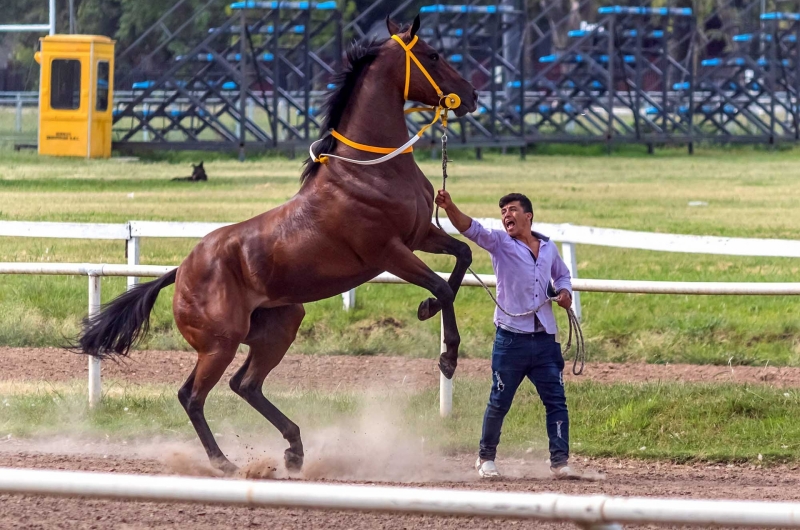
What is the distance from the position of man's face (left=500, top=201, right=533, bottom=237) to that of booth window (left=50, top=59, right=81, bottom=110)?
62.7ft

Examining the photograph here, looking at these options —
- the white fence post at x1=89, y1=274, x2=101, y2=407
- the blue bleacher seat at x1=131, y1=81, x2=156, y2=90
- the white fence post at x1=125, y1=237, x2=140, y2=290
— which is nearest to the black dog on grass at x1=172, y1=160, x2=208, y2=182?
the blue bleacher seat at x1=131, y1=81, x2=156, y2=90

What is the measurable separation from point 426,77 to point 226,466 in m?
2.17

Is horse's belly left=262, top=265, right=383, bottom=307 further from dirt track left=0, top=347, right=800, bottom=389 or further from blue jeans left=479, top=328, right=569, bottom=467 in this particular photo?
dirt track left=0, top=347, right=800, bottom=389

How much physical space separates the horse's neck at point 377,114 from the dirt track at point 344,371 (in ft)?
8.31

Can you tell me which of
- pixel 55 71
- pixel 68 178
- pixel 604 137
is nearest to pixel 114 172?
pixel 68 178

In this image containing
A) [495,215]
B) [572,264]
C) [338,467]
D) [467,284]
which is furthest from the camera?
[495,215]

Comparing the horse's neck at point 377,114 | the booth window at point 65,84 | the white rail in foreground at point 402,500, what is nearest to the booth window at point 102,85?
the booth window at point 65,84

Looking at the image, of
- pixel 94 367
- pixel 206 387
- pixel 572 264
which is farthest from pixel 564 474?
pixel 572 264

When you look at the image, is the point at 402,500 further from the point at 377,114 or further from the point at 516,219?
the point at 377,114

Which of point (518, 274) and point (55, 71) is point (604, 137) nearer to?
point (55, 71)

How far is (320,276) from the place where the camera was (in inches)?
223

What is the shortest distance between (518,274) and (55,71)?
1970 cm

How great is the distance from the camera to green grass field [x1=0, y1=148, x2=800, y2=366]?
9023 millimetres

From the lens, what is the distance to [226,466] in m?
5.79
